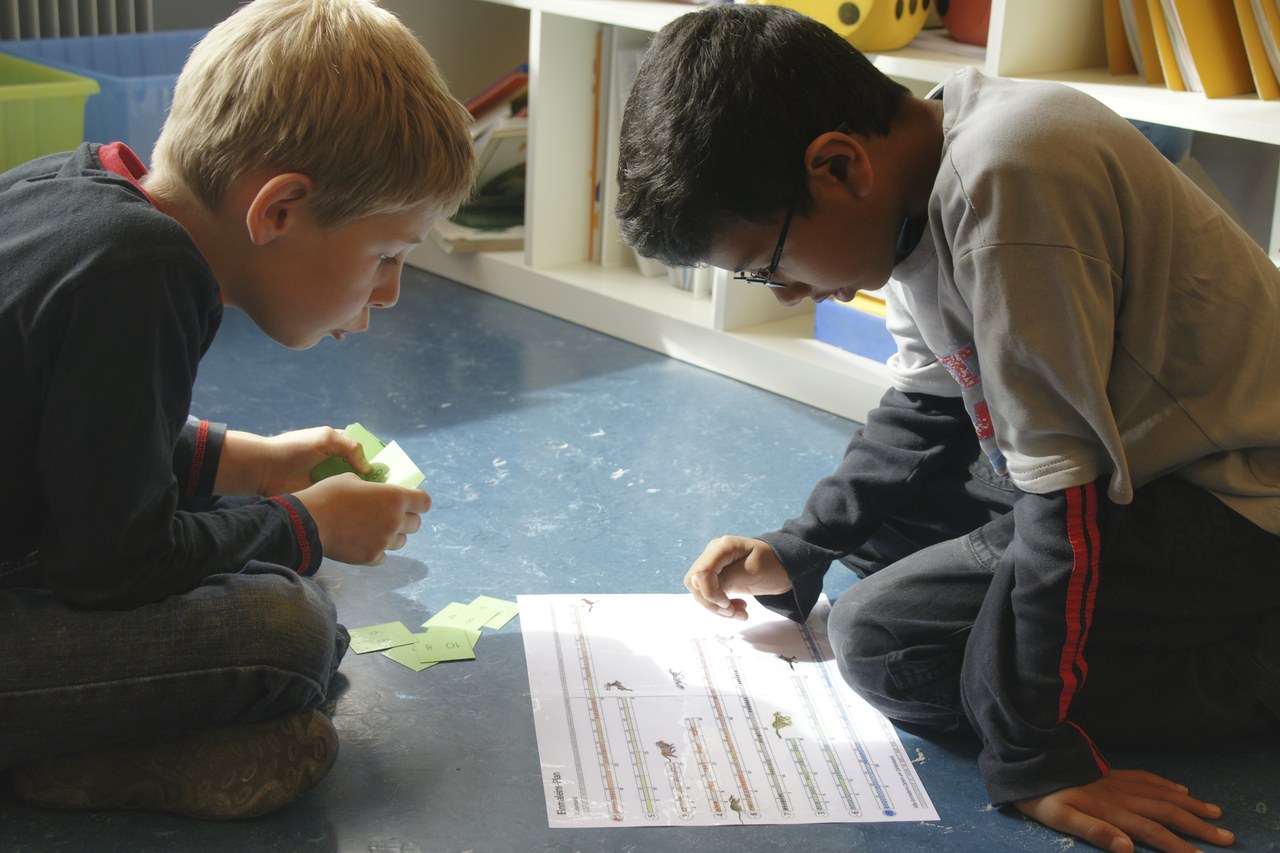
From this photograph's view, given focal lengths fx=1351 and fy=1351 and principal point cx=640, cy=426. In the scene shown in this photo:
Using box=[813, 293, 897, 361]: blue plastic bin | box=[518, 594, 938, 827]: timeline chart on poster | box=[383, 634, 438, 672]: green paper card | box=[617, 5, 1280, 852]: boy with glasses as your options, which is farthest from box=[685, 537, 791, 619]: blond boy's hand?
box=[813, 293, 897, 361]: blue plastic bin

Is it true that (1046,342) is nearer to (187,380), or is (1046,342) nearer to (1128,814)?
(1128,814)

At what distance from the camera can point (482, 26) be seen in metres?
2.42

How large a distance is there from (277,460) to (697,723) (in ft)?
1.43

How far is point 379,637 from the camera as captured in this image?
119 centimetres

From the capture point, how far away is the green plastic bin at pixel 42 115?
187 centimetres

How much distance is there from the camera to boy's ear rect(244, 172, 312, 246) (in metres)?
0.95

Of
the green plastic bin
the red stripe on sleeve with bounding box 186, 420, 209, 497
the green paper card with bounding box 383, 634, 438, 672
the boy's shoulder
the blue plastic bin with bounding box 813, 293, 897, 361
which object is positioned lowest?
the green paper card with bounding box 383, 634, 438, 672

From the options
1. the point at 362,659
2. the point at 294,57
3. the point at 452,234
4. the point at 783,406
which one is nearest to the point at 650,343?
the point at 783,406

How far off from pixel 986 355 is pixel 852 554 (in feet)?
1.53

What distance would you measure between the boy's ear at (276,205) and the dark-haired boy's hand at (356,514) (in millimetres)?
210

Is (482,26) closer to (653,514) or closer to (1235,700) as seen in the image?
(653,514)

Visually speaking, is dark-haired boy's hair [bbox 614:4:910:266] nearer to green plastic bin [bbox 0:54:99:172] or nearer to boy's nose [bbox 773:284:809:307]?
boy's nose [bbox 773:284:809:307]

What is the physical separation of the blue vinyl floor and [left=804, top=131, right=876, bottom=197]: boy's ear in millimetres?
452

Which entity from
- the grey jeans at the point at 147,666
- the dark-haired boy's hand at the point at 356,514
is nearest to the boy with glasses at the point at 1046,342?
the dark-haired boy's hand at the point at 356,514
